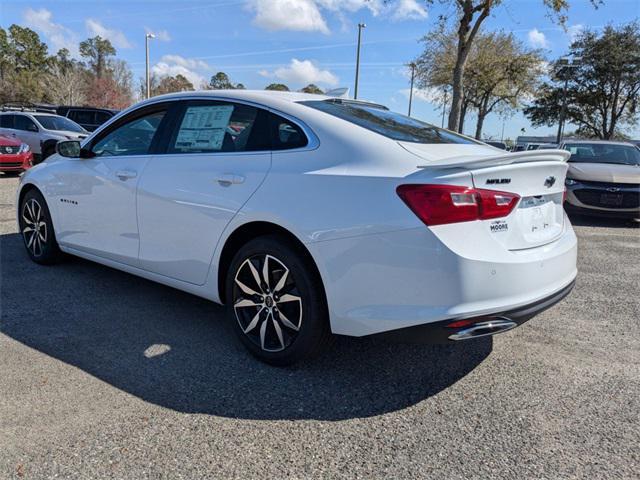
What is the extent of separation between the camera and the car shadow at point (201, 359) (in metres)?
2.75

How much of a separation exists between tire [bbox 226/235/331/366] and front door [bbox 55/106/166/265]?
1140 millimetres

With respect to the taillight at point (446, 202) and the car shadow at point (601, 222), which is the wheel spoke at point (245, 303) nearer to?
the taillight at point (446, 202)

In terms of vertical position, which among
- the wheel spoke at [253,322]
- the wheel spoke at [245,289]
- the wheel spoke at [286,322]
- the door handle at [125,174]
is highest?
Result: the door handle at [125,174]

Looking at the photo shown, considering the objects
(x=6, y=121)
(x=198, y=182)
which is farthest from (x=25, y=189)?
(x=6, y=121)

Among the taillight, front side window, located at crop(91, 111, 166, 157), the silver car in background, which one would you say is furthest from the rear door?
the silver car in background

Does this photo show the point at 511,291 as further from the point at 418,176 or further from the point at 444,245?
the point at 418,176

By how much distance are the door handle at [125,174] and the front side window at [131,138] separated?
168mm

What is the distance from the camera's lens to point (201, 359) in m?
3.19

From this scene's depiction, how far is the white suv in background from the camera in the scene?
14258 millimetres

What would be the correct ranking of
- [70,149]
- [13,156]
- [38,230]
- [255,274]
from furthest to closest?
1. [13,156]
2. [38,230]
3. [70,149]
4. [255,274]

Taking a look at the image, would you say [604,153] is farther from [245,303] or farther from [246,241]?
[245,303]

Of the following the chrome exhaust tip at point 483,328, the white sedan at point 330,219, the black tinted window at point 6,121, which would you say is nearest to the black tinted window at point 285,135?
the white sedan at point 330,219

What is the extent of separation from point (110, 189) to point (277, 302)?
186cm

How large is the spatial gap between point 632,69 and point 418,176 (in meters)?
42.8
